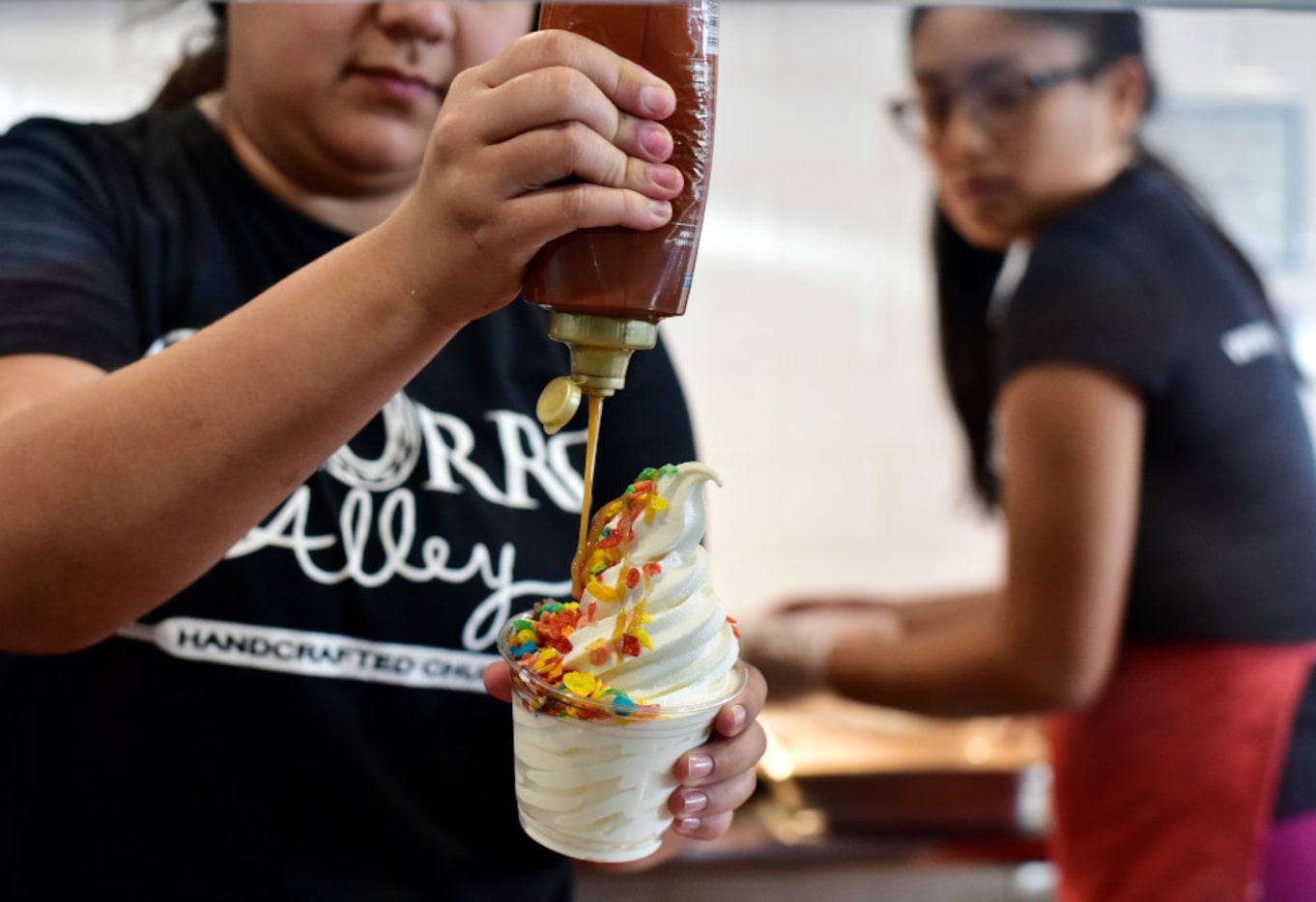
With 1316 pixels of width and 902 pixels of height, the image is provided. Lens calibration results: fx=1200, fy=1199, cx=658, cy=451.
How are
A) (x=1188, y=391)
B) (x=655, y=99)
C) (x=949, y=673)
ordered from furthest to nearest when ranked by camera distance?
(x=949, y=673), (x=1188, y=391), (x=655, y=99)

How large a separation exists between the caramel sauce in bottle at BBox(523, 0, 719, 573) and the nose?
19 centimetres

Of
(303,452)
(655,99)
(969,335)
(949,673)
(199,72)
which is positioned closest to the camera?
(655,99)

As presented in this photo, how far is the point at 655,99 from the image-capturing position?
50 centimetres

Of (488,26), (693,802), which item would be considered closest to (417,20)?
(488,26)

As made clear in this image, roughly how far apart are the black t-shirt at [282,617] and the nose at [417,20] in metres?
0.14

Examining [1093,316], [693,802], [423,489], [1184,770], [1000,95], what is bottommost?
[1184,770]

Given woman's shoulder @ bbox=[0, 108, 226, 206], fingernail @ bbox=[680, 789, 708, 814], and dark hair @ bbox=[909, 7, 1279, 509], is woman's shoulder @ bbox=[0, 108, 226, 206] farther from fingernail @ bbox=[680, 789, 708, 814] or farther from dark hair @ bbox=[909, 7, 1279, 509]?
dark hair @ bbox=[909, 7, 1279, 509]

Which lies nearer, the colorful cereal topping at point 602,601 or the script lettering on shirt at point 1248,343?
the colorful cereal topping at point 602,601

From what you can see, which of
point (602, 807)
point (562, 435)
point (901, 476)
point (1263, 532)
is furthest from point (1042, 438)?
point (901, 476)

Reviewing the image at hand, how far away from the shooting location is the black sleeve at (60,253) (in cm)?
70

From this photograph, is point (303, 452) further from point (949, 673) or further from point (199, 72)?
point (949, 673)

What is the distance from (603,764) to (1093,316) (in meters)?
0.86

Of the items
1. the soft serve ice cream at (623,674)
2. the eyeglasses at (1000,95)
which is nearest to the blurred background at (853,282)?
the eyeglasses at (1000,95)

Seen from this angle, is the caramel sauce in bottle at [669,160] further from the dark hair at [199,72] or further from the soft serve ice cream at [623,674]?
the dark hair at [199,72]
